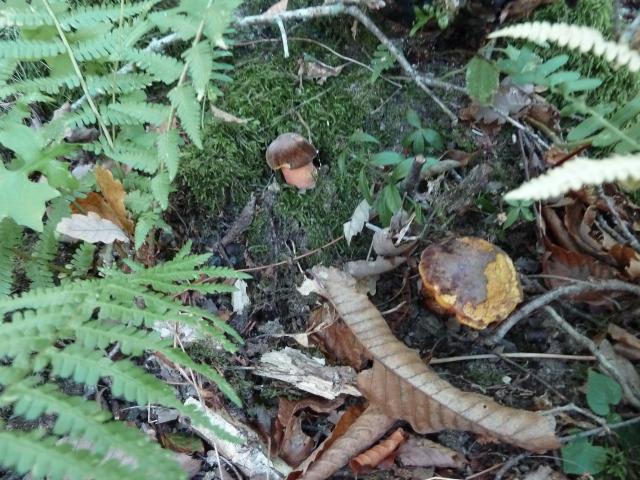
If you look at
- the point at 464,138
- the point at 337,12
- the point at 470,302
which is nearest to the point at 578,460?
the point at 470,302

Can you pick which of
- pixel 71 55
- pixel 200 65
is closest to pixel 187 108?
pixel 200 65

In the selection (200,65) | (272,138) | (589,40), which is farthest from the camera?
(272,138)

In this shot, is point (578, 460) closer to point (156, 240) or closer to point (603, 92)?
point (603, 92)

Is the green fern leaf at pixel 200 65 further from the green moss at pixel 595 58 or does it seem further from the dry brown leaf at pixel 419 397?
the green moss at pixel 595 58

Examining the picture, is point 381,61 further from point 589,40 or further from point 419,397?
point 419,397

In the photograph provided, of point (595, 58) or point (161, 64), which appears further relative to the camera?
point (595, 58)

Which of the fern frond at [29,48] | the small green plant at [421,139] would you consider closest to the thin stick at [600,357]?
the small green plant at [421,139]

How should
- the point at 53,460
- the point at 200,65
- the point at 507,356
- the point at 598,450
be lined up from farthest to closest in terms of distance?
the point at 507,356
the point at 200,65
the point at 598,450
the point at 53,460

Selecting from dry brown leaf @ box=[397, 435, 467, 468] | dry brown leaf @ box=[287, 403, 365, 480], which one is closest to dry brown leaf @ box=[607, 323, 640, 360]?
dry brown leaf @ box=[397, 435, 467, 468]
